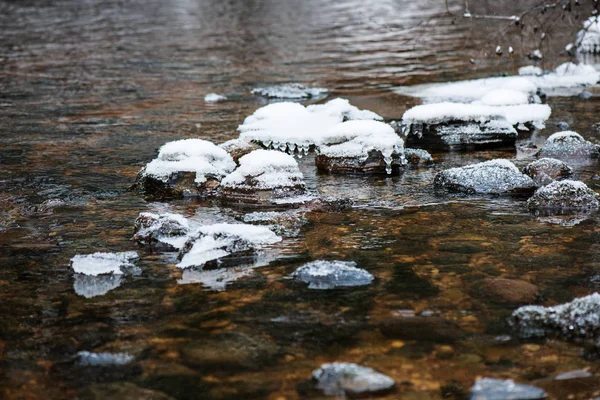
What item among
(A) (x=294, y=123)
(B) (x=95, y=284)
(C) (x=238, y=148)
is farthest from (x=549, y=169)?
(B) (x=95, y=284)

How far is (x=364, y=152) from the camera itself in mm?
6215

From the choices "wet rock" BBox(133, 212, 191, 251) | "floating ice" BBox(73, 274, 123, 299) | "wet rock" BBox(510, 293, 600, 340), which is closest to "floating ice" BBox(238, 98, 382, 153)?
"wet rock" BBox(133, 212, 191, 251)

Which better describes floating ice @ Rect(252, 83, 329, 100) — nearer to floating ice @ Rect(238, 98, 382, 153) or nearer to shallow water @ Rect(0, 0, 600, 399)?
shallow water @ Rect(0, 0, 600, 399)

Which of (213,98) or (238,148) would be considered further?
(213,98)

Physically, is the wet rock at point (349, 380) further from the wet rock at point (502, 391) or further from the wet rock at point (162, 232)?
the wet rock at point (162, 232)

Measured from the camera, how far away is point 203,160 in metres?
5.88

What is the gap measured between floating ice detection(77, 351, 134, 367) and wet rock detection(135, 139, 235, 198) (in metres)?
2.47

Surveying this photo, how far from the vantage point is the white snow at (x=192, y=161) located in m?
5.75

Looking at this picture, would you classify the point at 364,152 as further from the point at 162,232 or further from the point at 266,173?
the point at 162,232

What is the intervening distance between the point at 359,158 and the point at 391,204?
96 centimetres

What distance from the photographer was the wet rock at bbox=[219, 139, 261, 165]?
6.21m

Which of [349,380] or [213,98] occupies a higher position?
[213,98]

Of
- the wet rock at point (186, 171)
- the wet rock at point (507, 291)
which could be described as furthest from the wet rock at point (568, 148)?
the wet rock at point (507, 291)

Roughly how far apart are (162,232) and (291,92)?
18.1ft
